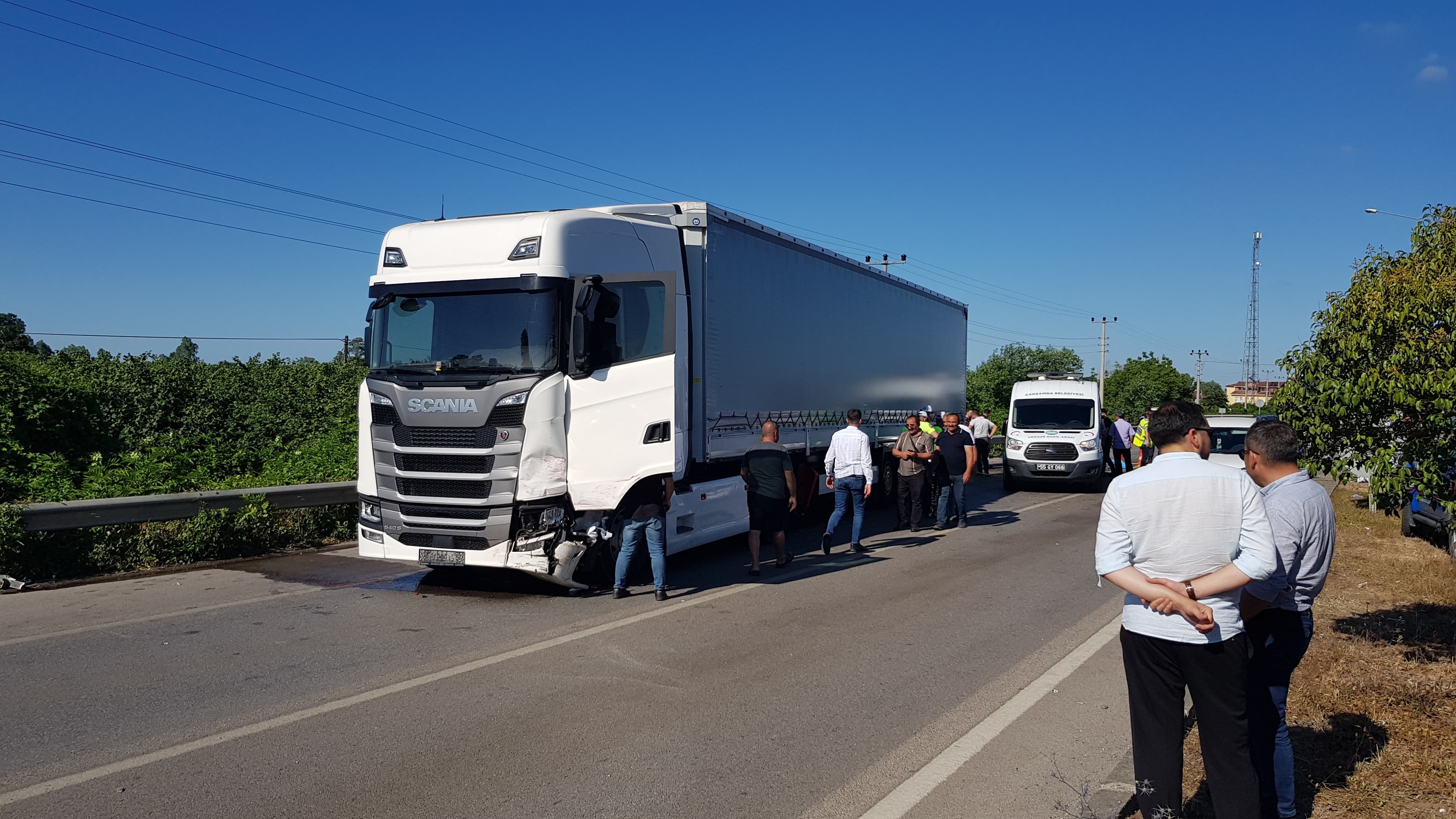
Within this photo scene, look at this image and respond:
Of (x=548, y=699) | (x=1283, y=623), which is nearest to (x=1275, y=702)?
(x=1283, y=623)

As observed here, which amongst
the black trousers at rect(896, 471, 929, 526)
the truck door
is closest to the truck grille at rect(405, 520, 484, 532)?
the truck door

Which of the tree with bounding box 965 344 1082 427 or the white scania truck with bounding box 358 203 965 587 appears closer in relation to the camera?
the white scania truck with bounding box 358 203 965 587

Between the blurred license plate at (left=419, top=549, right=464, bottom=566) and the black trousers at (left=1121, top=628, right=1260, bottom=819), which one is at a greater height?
the black trousers at (left=1121, top=628, right=1260, bottom=819)

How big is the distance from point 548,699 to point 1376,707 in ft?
15.6

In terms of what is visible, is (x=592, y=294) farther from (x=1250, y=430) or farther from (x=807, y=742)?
(x=1250, y=430)

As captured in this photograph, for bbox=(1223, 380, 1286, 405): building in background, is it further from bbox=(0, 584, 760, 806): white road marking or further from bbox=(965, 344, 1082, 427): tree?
bbox=(0, 584, 760, 806): white road marking

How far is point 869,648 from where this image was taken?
7434 mm

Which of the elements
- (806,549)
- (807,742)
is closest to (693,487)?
(806,549)

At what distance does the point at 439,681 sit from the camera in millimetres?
6453

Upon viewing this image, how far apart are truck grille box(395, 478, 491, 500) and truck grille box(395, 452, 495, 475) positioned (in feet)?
0.29

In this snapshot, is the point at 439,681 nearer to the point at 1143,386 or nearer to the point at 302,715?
the point at 302,715

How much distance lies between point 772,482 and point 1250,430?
262 inches

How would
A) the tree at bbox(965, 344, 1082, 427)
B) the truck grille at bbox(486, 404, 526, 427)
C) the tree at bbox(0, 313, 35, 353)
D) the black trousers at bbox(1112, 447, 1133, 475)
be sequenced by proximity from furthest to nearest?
the tree at bbox(0, 313, 35, 353), the tree at bbox(965, 344, 1082, 427), the black trousers at bbox(1112, 447, 1133, 475), the truck grille at bbox(486, 404, 526, 427)

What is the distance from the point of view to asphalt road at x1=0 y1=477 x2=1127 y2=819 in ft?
15.2
